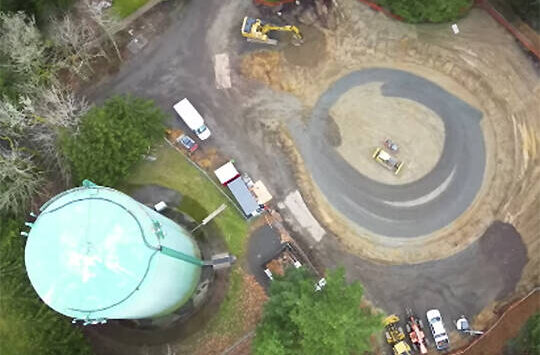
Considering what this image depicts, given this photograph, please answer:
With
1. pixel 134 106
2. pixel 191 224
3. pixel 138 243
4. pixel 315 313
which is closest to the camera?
pixel 138 243

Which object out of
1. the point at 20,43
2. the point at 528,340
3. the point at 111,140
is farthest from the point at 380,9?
the point at 20,43

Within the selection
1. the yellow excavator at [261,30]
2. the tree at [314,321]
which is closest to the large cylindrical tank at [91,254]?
the tree at [314,321]

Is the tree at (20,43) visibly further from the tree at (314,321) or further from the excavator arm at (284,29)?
the tree at (314,321)

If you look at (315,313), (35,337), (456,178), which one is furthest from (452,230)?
(35,337)

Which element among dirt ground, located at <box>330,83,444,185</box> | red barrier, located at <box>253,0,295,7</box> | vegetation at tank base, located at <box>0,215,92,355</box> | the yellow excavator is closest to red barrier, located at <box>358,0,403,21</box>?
dirt ground, located at <box>330,83,444,185</box>

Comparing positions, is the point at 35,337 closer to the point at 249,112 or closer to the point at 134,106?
the point at 134,106

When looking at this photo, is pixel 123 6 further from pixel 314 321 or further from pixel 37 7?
pixel 314 321
